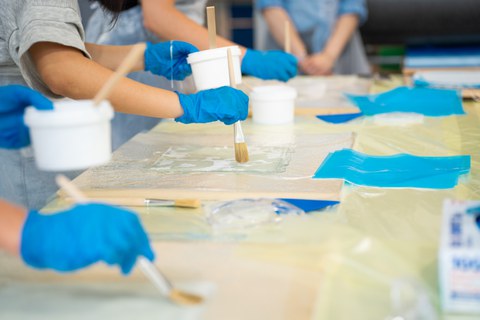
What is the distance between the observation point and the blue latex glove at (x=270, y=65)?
6.09 feet

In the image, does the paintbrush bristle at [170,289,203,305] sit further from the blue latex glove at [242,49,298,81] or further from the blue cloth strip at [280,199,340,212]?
the blue latex glove at [242,49,298,81]

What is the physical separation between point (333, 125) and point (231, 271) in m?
0.99

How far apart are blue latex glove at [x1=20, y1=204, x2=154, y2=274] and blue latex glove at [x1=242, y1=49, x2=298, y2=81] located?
119 cm

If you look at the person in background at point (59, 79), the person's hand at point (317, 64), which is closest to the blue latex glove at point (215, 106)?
the person in background at point (59, 79)

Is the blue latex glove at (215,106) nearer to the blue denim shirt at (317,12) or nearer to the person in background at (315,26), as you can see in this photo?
the person in background at (315,26)

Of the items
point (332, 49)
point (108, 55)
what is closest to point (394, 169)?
point (108, 55)

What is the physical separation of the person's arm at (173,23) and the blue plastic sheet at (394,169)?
0.72m

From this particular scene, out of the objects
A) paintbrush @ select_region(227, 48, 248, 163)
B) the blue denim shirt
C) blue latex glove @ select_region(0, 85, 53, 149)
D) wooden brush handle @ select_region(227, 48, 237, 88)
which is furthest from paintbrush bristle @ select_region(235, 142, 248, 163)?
the blue denim shirt

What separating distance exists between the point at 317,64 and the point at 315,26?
0.83ft

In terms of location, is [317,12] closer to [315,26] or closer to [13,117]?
[315,26]

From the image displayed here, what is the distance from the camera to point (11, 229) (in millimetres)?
738

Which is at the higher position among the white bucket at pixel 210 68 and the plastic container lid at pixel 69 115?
the plastic container lid at pixel 69 115

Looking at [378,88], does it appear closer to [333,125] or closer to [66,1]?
[333,125]

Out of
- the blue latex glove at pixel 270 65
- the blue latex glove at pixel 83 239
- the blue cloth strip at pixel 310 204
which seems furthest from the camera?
the blue latex glove at pixel 270 65
